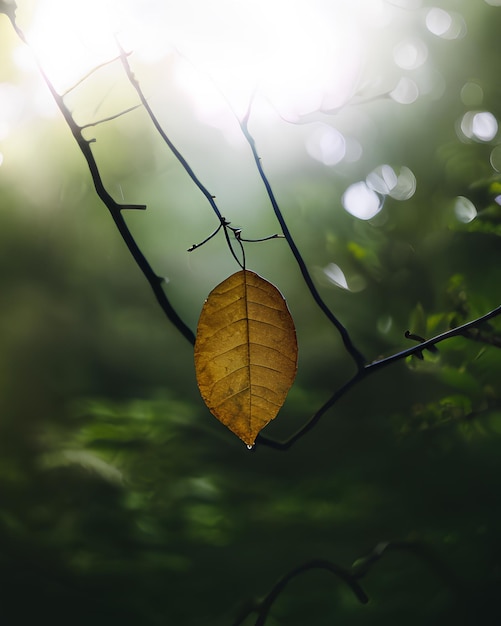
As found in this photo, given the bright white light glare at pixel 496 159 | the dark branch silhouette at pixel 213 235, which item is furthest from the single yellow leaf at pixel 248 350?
the bright white light glare at pixel 496 159

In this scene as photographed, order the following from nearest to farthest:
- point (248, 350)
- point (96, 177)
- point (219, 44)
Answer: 1. point (248, 350)
2. point (96, 177)
3. point (219, 44)

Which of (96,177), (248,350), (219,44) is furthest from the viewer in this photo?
(219,44)

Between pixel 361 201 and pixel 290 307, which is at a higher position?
pixel 361 201

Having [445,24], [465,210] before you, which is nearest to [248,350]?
[465,210]

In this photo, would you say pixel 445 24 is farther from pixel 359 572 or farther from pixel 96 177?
pixel 359 572

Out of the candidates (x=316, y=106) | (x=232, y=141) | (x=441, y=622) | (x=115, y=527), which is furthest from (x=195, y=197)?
(x=441, y=622)

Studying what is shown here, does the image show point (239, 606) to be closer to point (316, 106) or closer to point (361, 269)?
point (361, 269)

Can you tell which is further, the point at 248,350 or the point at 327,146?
the point at 327,146
